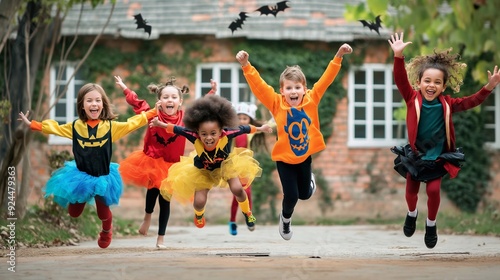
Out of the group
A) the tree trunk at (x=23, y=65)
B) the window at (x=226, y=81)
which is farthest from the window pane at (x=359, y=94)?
the tree trunk at (x=23, y=65)

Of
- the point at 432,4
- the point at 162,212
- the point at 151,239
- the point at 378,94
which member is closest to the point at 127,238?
the point at 151,239

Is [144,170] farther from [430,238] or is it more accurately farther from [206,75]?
[206,75]

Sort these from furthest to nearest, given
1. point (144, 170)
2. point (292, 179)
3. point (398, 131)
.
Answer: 1. point (398, 131)
2. point (144, 170)
3. point (292, 179)

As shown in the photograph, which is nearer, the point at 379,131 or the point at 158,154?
the point at 158,154

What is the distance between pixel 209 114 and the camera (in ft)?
36.4

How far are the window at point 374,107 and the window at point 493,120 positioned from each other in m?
1.90

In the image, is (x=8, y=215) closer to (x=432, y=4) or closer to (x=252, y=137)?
(x=252, y=137)

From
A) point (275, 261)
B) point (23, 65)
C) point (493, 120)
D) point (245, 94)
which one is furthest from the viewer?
point (493, 120)

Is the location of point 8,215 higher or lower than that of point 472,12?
lower

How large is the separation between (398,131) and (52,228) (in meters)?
11.3

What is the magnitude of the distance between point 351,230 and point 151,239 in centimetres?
475

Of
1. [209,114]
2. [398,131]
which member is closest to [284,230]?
[209,114]

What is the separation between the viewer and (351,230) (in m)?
19.1

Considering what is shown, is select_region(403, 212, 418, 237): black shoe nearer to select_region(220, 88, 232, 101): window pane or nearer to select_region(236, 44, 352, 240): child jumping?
select_region(236, 44, 352, 240): child jumping
